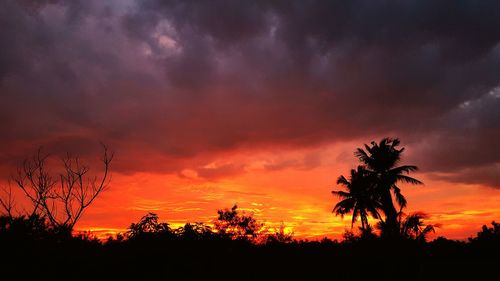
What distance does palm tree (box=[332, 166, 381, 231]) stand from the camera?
41344mm

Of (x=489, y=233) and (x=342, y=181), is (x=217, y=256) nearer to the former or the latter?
(x=489, y=233)

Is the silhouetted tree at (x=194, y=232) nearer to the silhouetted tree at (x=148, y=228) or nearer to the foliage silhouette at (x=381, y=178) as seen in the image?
the silhouetted tree at (x=148, y=228)

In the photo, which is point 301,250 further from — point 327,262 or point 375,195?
point 375,195

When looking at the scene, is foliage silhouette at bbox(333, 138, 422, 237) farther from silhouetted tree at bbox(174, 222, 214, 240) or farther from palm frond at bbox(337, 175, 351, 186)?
silhouetted tree at bbox(174, 222, 214, 240)

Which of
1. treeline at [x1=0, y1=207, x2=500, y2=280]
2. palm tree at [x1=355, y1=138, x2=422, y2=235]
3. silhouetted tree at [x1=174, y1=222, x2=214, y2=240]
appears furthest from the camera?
palm tree at [x1=355, y1=138, x2=422, y2=235]

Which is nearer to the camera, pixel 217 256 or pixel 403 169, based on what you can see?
pixel 217 256

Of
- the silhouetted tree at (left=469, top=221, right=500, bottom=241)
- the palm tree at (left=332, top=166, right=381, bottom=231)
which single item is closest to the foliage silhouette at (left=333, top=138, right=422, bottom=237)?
the palm tree at (left=332, top=166, right=381, bottom=231)

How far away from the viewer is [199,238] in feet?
51.5

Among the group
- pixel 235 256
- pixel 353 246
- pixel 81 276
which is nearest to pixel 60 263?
pixel 81 276

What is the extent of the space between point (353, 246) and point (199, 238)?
6.30 meters

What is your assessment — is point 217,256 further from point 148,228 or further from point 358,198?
point 358,198

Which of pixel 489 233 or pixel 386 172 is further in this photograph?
pixel 386 172

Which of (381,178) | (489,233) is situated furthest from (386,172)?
(489,233)

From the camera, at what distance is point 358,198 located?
1774 inches
